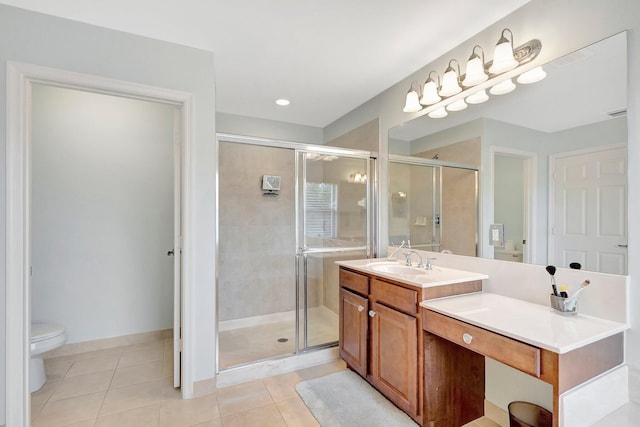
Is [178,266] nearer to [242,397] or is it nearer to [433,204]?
[242,397]

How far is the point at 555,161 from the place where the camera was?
1.61 m

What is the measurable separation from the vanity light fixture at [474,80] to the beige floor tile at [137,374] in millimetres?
2941

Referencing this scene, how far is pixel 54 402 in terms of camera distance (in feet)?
6.66

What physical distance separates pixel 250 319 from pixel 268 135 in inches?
86.0

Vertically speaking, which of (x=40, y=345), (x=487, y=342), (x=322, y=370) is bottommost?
(x=322, y=370)

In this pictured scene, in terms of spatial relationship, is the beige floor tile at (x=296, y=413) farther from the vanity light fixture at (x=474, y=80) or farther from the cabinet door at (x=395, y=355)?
the vanity light fixture at (x=474, y=80)

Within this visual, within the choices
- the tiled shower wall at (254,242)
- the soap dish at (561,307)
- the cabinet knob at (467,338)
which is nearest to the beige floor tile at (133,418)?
the tiled shower wall at (254,242)

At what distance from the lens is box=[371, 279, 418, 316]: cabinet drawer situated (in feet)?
5.86

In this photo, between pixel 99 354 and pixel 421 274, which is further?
pixel 99 354

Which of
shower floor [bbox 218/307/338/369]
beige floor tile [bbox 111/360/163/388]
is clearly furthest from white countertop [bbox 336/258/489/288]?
beige floor tile [bbox 111/360/163/388]

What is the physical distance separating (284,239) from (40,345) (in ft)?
7.02

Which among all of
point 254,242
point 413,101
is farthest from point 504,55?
point 254,242

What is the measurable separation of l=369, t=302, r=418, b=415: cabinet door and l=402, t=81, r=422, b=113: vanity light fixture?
1.54m

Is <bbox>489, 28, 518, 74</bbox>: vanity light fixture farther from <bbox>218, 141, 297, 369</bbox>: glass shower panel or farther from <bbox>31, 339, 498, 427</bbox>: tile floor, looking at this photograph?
<bbox>31, 339, 498, 427</bbox>: tile floor
